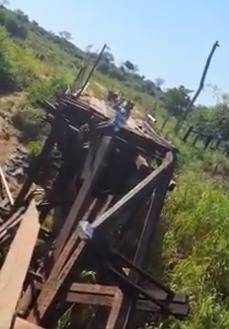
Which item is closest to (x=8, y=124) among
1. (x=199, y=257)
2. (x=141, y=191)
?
(x=199, y=257)

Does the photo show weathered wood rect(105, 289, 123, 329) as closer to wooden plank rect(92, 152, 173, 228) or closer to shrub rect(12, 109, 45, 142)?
wooden plank rect(92, 152, 173, 228)

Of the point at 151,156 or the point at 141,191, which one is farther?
the point at 151,156

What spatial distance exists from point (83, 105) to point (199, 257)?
2.44m

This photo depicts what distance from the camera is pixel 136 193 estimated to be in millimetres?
4707

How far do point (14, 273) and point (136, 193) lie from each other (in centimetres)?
236

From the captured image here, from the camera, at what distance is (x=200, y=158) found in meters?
23.6

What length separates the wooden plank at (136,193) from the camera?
4.14m

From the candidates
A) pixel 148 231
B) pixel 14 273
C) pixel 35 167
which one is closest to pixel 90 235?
pixel 148 231

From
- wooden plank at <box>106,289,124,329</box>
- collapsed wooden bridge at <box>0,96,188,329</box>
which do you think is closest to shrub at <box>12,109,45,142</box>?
collapsed wooden bridge at <box>0,96,188,329</box>

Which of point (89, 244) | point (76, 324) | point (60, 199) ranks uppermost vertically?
point (89, 244)

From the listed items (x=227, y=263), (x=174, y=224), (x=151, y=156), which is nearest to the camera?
(x=151, y=156)

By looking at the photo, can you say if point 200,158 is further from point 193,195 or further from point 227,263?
point 227,263

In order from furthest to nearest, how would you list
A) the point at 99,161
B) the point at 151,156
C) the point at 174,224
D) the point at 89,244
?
the point at 174,224, the point at 151,156, the point at 99,161, the point at 89,244

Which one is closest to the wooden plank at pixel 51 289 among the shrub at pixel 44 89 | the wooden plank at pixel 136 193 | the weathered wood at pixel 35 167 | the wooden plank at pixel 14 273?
the wooden plank at pixel 136 193
